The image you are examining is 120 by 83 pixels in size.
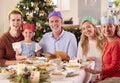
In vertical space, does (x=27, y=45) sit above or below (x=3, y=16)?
below

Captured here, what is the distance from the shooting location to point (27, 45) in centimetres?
348

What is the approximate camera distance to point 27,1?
16.5 feet

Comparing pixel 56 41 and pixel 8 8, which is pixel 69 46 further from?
pixel 8 8

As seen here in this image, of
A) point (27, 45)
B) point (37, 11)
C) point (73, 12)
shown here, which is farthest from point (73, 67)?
point (73, 12)

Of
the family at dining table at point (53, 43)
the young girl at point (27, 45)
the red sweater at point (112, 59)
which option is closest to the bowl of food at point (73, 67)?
the red sweater at point (112, 59)

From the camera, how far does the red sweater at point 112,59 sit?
263 centimetres

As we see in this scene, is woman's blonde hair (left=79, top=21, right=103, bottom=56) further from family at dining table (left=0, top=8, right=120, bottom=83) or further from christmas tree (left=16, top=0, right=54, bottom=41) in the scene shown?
christmas tree (left=16, top=0, right=54, bottom=41)

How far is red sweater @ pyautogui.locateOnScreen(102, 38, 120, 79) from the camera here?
263 centimetres

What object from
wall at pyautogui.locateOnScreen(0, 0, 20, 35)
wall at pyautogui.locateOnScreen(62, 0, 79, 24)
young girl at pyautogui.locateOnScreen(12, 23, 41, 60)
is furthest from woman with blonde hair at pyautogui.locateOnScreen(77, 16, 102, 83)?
wall at pyautogui.locateOnScreen(62, 0, 79, 24)

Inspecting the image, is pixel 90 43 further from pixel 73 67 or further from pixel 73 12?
pixel 73 12

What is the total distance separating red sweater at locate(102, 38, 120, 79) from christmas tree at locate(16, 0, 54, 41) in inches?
93.5

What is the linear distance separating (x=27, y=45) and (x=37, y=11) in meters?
1.74

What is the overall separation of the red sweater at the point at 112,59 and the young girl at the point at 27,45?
1.01m

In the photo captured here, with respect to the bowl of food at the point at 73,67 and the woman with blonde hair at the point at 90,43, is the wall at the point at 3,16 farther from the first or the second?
the bowl of food at the point at 73,67
